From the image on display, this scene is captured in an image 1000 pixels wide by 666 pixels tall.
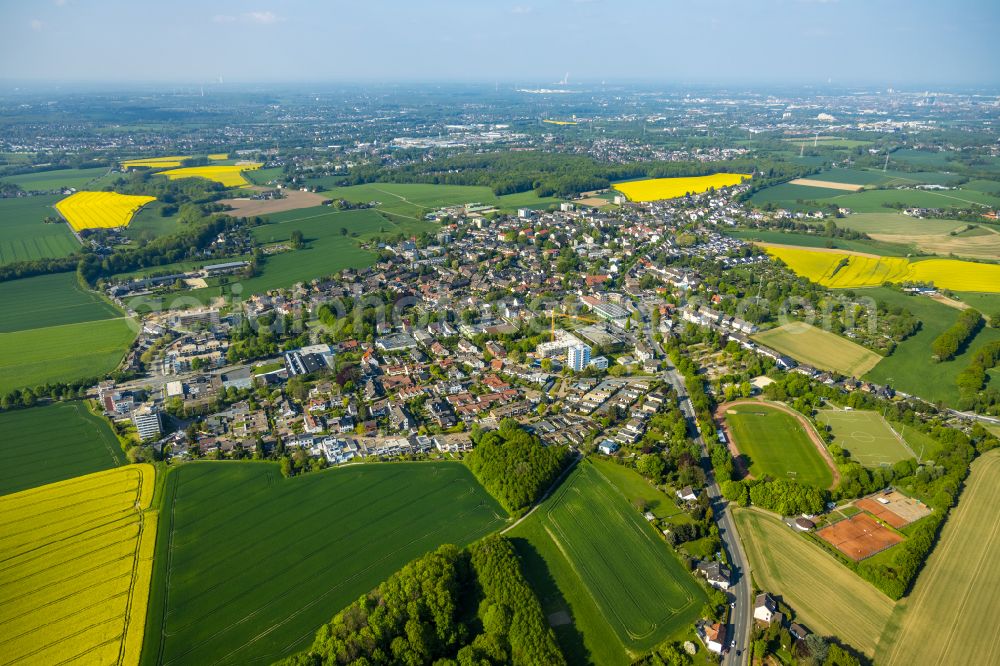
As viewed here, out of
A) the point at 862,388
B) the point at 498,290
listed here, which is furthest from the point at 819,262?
the point at 498,290

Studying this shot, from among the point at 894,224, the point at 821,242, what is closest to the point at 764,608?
the point at 821,242

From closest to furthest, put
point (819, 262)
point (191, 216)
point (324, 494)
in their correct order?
1. point (324, 494)
2. point (819, 262)
3. point (191, 216)

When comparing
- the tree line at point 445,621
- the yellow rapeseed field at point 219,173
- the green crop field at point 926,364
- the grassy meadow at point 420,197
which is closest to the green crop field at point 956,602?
the green crop field at point 926,364

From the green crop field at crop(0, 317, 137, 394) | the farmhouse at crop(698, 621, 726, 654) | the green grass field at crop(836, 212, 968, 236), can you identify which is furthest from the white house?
the green grass field at crop(836, 212, 968, 236)

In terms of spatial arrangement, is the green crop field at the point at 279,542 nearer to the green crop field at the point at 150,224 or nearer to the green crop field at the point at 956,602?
the green crop field at the point at 956,602

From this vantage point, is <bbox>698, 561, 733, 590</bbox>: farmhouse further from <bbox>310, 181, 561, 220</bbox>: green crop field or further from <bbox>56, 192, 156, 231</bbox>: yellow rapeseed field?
<bbox>56, 192, 156, 231</bbox>: yellow rapeseed field

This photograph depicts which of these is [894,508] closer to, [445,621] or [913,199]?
[445,621]

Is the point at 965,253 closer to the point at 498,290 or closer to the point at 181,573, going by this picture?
the point at 498,290
